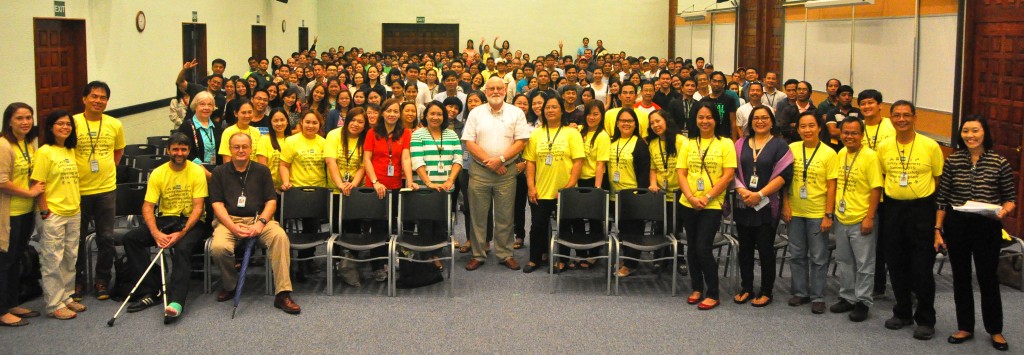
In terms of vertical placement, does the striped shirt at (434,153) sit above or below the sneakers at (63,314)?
above

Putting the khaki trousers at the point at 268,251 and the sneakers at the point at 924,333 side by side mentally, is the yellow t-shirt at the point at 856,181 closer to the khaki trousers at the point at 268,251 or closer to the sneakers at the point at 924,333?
the sneakers at the point at 924,333

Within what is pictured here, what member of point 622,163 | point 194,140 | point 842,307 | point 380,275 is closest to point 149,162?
point 194,140

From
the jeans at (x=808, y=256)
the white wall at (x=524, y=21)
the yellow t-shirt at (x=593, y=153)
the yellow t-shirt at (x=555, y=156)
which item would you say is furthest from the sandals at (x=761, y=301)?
the white wall at (x=524, y=21)

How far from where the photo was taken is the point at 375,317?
593 cm

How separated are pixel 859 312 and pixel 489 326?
7.85 ft

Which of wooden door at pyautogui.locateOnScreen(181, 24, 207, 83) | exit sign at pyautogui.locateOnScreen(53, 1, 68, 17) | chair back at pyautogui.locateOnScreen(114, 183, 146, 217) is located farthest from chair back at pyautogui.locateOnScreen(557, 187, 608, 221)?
wooden door at pyautogui.locateOnScreen(181, 24, 207, 83)

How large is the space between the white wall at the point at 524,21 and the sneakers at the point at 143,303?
2081 cm

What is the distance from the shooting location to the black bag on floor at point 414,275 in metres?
6.69

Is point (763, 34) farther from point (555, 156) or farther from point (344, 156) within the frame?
point (344, 156)

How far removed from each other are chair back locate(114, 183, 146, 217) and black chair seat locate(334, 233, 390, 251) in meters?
1.53

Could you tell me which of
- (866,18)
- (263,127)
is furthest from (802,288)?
(866,18)

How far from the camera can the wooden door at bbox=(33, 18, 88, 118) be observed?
35.5 feet

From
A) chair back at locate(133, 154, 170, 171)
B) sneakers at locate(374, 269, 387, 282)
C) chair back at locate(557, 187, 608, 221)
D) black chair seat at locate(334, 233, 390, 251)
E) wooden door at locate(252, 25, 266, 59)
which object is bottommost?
sneakers at locate(374, 269, 387, 282)

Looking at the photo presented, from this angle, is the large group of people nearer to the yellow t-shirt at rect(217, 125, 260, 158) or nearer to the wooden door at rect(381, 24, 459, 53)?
the yellow t-shirt at rect(217, 125, 260, 158)
